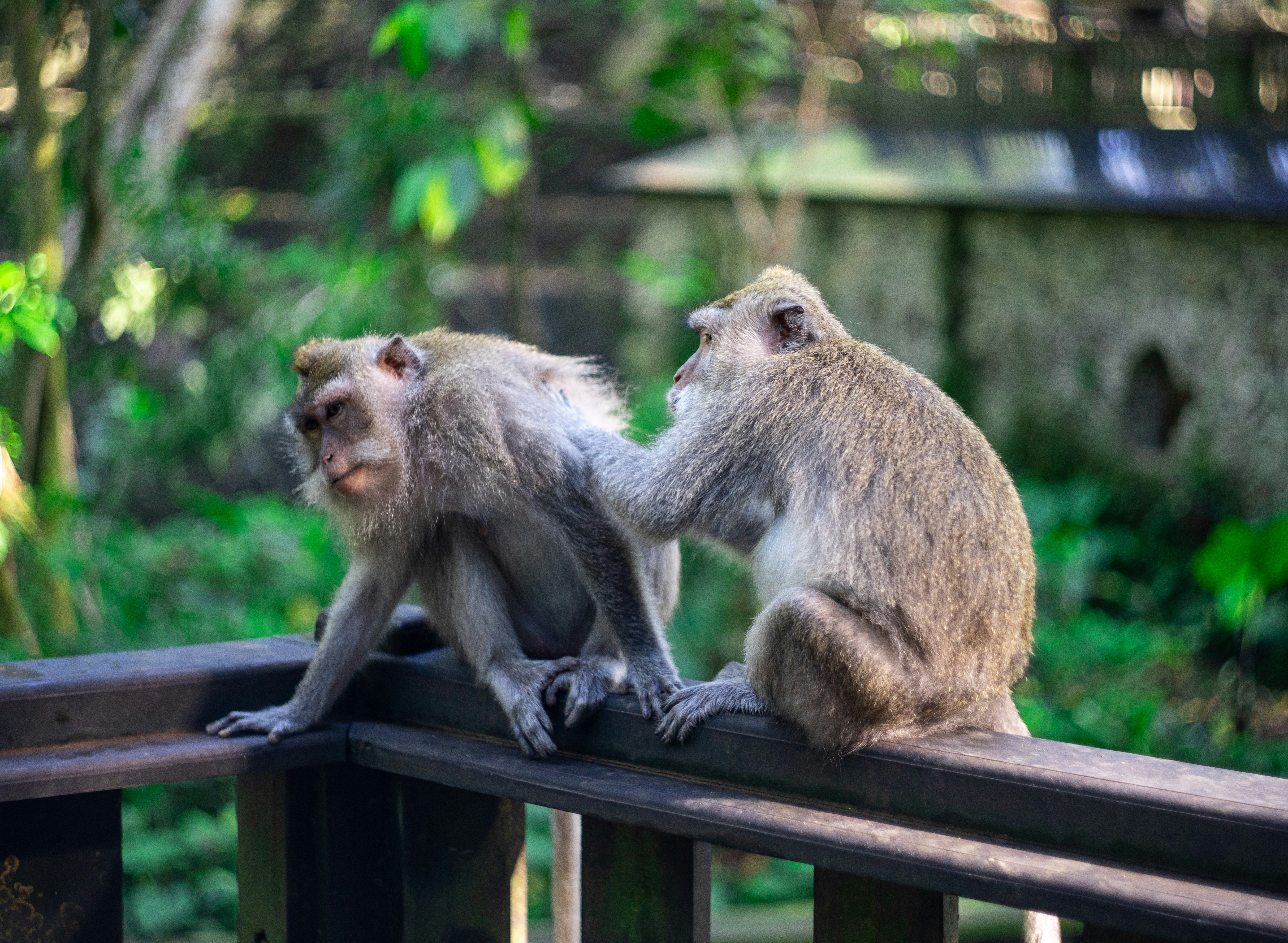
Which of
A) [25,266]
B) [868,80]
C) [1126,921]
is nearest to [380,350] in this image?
[25,266]

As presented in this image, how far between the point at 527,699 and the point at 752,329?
1.06 metres

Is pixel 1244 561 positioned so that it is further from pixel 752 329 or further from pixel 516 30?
pixel 516 30

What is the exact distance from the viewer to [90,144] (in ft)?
13.9

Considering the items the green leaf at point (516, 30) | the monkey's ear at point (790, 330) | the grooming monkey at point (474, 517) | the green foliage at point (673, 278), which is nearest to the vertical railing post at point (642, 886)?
the grooming monkey at point (474, 517)

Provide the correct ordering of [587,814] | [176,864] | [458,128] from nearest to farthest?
1. [587,814]
2. [176,864]
3. [458,128]

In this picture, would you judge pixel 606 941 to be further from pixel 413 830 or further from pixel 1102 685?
pixel 1102 685

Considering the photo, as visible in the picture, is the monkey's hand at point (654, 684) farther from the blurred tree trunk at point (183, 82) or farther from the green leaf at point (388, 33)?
the blurred tree trunk at point (183, 82)

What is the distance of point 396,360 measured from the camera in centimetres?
280

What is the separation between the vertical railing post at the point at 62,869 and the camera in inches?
76.0

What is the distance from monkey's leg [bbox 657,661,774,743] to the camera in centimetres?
190

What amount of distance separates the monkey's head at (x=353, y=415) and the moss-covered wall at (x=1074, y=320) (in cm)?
490

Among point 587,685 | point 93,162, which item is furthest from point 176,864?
point 587,685

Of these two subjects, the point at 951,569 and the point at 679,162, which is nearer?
the point at 951,569

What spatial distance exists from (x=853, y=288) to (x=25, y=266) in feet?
18.9
